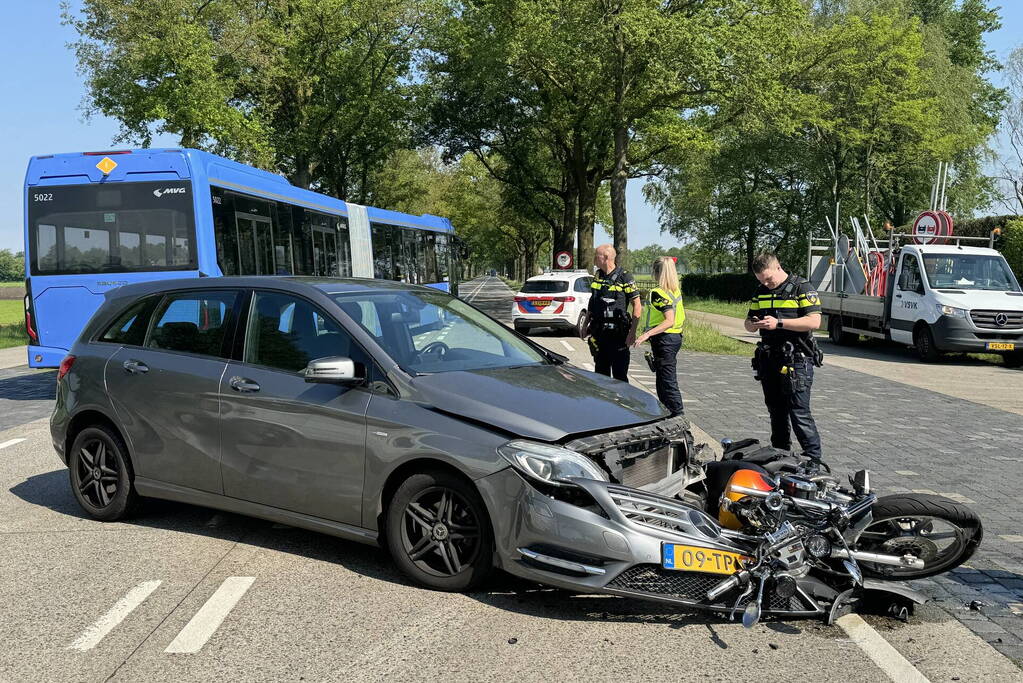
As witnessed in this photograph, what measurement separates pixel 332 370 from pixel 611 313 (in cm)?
439

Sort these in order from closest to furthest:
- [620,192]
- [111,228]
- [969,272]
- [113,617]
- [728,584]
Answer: [728,584]
[113,617]
[111,228]
[969,272]
[620,192]

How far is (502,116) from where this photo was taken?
37500 millimetres

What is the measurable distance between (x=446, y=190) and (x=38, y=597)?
6040cm

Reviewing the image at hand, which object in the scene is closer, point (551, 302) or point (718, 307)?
point (551, 302)

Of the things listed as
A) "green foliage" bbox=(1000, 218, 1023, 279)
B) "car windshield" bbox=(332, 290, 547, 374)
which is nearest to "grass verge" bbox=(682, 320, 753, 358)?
"green foliage" bbox=(1000, 218, 1023, 279)

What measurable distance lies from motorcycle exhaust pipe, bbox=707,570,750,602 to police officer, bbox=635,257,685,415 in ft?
14.4

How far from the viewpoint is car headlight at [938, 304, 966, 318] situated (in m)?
17.4

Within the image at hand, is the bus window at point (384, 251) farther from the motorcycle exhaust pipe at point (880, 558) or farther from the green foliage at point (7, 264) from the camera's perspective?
the green foliage at point (7, 264)

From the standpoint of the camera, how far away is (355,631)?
164 inches

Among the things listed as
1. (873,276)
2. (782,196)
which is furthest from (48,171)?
(782,196)

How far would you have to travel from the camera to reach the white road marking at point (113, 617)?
13.3 feet

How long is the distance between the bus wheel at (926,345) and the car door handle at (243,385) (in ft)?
51.0

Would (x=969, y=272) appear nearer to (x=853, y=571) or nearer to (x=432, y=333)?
(x=432, y=333)

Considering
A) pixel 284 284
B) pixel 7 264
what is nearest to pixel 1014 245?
pixel 284 284
